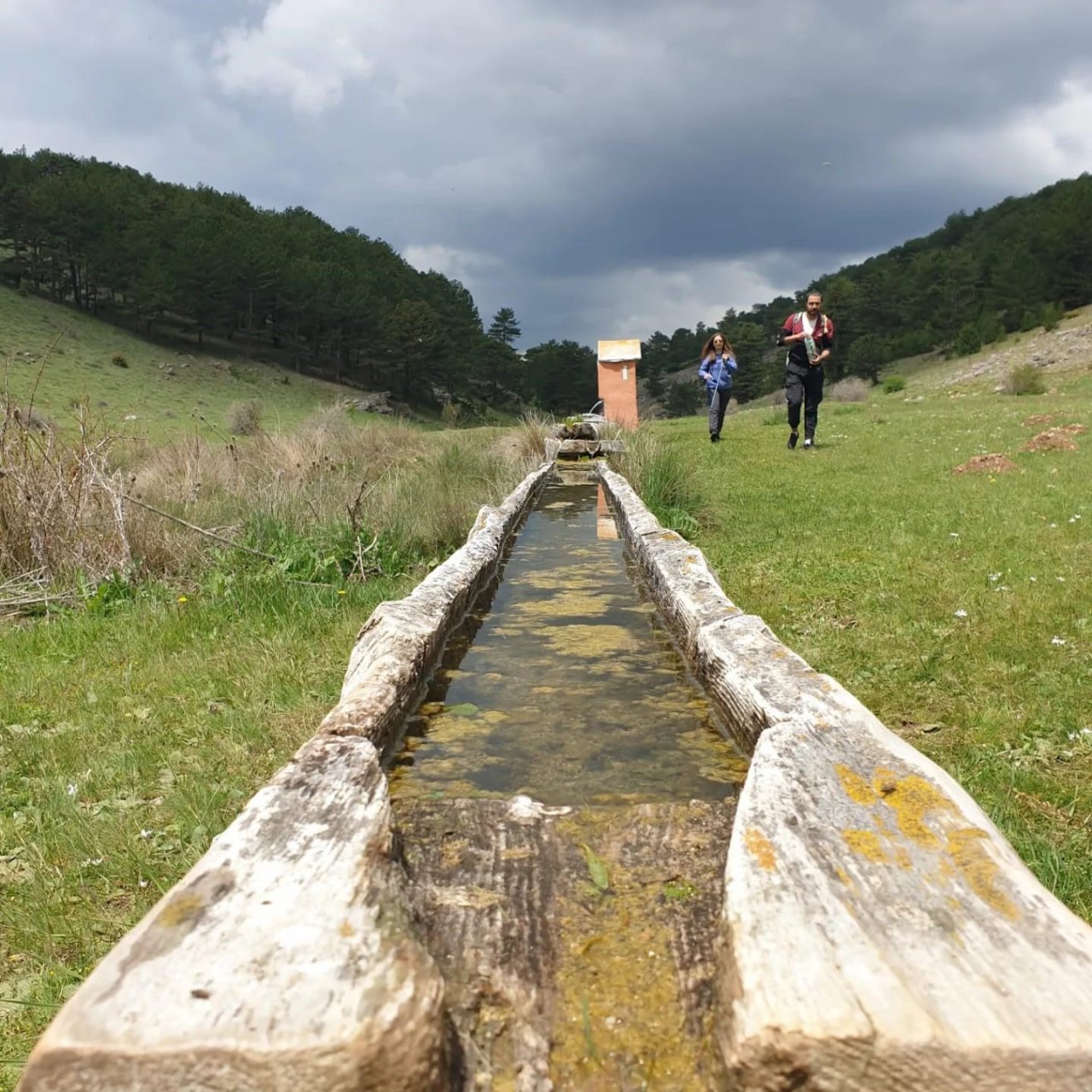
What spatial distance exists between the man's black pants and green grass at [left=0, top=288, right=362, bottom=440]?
14.1m

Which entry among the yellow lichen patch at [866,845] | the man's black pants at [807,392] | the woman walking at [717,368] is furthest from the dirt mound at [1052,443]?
the yellow lichen patch at [866,845]

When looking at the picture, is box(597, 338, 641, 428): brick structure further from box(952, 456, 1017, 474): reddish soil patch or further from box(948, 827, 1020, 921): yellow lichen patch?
box(948, 827, 1020, 921): yellow lichen patch

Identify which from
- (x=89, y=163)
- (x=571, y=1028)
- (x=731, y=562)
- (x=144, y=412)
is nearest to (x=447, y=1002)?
(x=571, y=1028)

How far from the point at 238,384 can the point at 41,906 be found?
37.8m

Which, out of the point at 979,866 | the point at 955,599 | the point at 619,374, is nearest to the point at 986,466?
the point at 955,599

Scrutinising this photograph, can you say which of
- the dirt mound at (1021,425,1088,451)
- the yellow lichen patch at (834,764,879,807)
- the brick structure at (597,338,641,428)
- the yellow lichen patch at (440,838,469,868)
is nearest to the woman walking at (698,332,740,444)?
the dirt mound at (1021,425,1088,451)

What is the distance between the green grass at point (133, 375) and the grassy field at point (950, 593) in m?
15.7

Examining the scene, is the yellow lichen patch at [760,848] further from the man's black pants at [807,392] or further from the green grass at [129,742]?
the man's black pants at [807,392]

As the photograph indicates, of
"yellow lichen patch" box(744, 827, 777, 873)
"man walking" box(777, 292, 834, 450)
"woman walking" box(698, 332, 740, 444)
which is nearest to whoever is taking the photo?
"yellow lichen patch" box(744, 827, 777, 873)

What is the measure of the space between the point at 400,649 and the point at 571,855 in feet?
3.71

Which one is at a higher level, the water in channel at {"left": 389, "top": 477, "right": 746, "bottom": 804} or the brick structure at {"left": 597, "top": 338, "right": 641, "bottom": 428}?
the brick structure at {"left": 597, "top": 338, "right": 641, "bottom": 428}

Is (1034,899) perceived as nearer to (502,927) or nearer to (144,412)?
(502,927)

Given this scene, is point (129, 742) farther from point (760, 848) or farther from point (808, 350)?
point (808, 350)

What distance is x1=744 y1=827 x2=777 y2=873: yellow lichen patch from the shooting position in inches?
56.7
